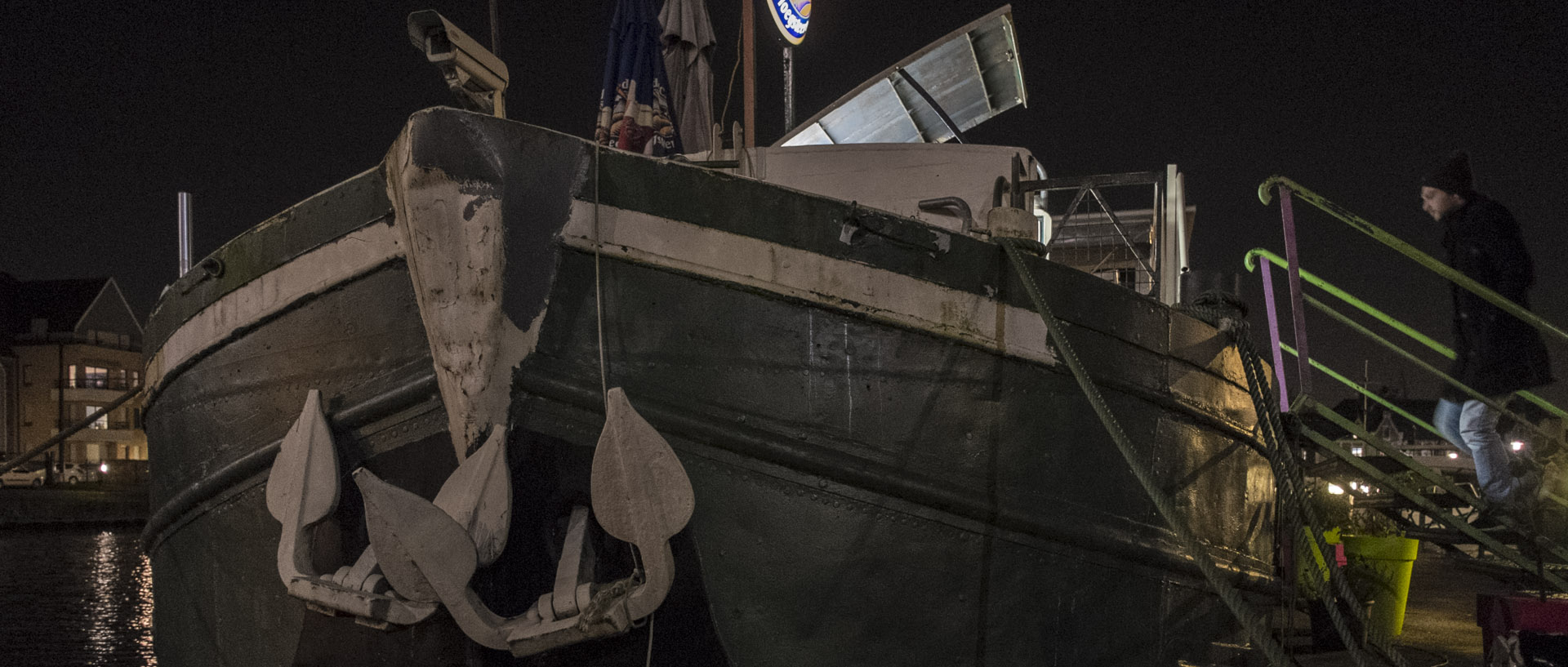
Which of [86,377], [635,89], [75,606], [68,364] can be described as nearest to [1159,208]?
[635,89]

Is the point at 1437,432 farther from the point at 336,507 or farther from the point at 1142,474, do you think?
the point at 336,507

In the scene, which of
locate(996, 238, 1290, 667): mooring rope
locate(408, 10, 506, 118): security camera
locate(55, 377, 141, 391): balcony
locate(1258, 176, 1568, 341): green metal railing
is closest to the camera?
locate(996, 238, 1290, 667): mooring rope

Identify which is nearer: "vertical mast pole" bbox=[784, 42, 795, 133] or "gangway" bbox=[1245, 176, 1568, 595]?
"gangway" bbox=[1245, 176, 1568, 595]

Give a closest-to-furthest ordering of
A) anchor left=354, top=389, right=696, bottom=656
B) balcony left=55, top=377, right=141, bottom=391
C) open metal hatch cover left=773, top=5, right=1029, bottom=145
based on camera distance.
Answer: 1. anchor left=354, top=389, right=696, bottom=656
2. open metal hatch cover left=773, top=5, right=1029, bottom=145
3. balcony left=55, top=377, right=141, bottom=391

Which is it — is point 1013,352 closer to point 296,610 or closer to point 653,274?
point 653,274

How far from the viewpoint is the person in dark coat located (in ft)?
15.0

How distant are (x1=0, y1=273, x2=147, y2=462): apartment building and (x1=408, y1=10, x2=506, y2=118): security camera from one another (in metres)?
38.2

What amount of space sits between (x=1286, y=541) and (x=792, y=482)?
2598mm

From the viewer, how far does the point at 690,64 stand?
540 cm

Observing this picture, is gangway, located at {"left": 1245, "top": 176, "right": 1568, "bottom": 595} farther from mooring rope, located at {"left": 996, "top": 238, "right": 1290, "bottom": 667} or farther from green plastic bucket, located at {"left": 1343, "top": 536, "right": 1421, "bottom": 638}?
mooring rope, located at {"left": 996, "top": 238, "right": 1290, "bottom": 667}

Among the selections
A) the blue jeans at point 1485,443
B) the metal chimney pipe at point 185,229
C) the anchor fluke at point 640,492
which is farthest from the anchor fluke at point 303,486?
the blue jeans at point 1485,443

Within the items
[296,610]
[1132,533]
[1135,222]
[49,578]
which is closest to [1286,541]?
[1132,533]

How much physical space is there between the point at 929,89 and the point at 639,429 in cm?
542

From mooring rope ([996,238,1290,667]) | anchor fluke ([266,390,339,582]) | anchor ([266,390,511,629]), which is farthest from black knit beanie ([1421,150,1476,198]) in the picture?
anchor fluke ([266,390,339,582])
